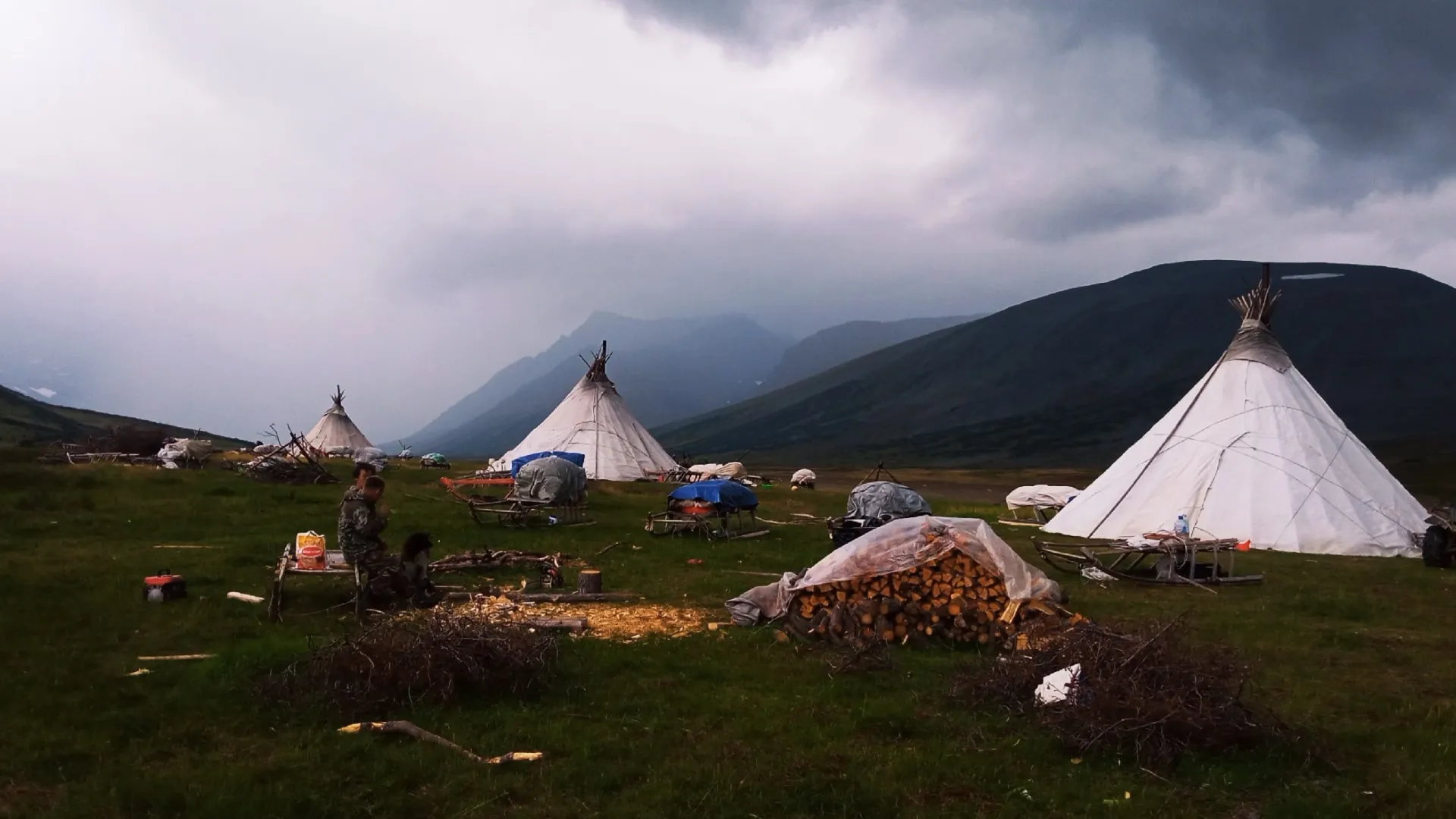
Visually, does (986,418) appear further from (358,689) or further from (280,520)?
(358,689)

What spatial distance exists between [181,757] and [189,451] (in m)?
27.0

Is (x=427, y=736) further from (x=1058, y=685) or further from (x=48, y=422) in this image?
(x=48, y=422)

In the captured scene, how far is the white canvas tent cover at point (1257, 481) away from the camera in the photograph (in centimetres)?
1911

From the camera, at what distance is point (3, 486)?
19484mm

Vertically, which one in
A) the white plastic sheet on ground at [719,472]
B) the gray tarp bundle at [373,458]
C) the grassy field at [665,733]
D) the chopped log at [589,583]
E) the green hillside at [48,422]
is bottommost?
the grassy field at [665,733]

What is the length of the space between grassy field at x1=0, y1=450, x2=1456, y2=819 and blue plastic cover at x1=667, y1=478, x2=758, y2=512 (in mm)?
7180

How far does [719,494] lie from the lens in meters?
19.5

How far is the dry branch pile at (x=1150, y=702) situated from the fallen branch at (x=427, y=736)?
3822 millimetres

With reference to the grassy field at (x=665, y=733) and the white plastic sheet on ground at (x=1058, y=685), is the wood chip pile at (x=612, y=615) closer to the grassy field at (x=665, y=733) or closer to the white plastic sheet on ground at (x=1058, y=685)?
the grassy field at (x=665, y=733)

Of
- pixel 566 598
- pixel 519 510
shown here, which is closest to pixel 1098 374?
pixel 519 510

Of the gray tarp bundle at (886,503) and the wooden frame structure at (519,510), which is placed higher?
the gray tarp bundle at (886,503)

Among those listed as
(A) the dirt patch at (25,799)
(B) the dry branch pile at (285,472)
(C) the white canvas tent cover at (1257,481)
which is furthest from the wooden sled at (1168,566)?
(B) the dry branch pile at (285,472)

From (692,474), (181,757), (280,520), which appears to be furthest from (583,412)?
(181,757)

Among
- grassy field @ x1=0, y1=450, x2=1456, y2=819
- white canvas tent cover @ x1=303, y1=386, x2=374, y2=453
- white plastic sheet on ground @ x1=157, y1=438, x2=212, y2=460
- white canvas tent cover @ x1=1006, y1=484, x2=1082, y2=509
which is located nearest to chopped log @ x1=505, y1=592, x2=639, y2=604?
grassy field @ x1=0, y1=450, x2=1456, y2=819
